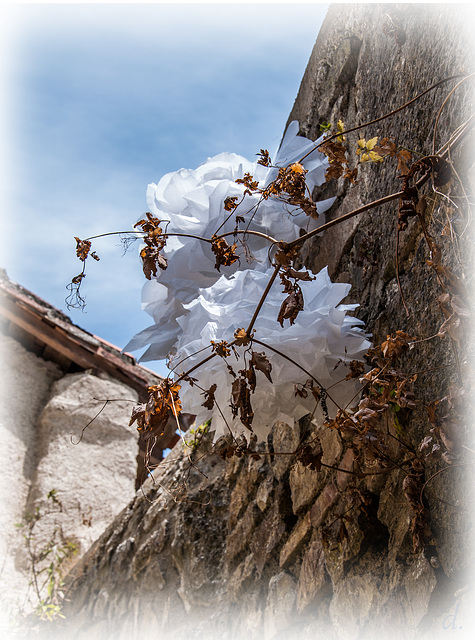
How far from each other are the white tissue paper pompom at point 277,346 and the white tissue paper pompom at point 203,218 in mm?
321

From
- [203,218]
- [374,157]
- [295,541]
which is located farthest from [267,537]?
[374,157]

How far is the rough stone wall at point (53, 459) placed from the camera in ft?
10.9

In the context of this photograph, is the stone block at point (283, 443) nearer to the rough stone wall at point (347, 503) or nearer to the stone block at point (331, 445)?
the rough stone wall at point (347, 503)

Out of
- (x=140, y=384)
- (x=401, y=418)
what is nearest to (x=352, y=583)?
(x=401, y=418)

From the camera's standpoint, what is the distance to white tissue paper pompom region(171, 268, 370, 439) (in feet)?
4.29

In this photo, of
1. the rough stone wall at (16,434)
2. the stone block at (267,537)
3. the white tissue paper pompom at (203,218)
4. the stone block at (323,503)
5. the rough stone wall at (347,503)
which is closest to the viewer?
the rough stone wall at (347,503)

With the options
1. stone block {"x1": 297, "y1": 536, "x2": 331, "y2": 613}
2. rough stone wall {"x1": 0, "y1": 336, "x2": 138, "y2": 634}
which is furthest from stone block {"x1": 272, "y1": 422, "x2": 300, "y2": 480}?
rough stone wall {"x1": 0, "y1": 336, "x2": 138, "y2": 634}

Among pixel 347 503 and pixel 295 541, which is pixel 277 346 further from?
pixel 295 541

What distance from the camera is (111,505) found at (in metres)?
3.54

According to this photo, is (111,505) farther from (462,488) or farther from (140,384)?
(462,488)

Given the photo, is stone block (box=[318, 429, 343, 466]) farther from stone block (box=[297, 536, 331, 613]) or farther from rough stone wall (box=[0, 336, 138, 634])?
rough stone wall (box=[0, 336, 138, 634])

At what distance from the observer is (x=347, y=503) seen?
1257 mm

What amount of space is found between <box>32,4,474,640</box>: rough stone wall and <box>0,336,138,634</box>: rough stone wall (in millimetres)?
946

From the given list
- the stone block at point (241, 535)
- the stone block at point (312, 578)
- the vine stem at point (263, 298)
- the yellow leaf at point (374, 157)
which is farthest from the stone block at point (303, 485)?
the yellow leaf at point (374, 157)
